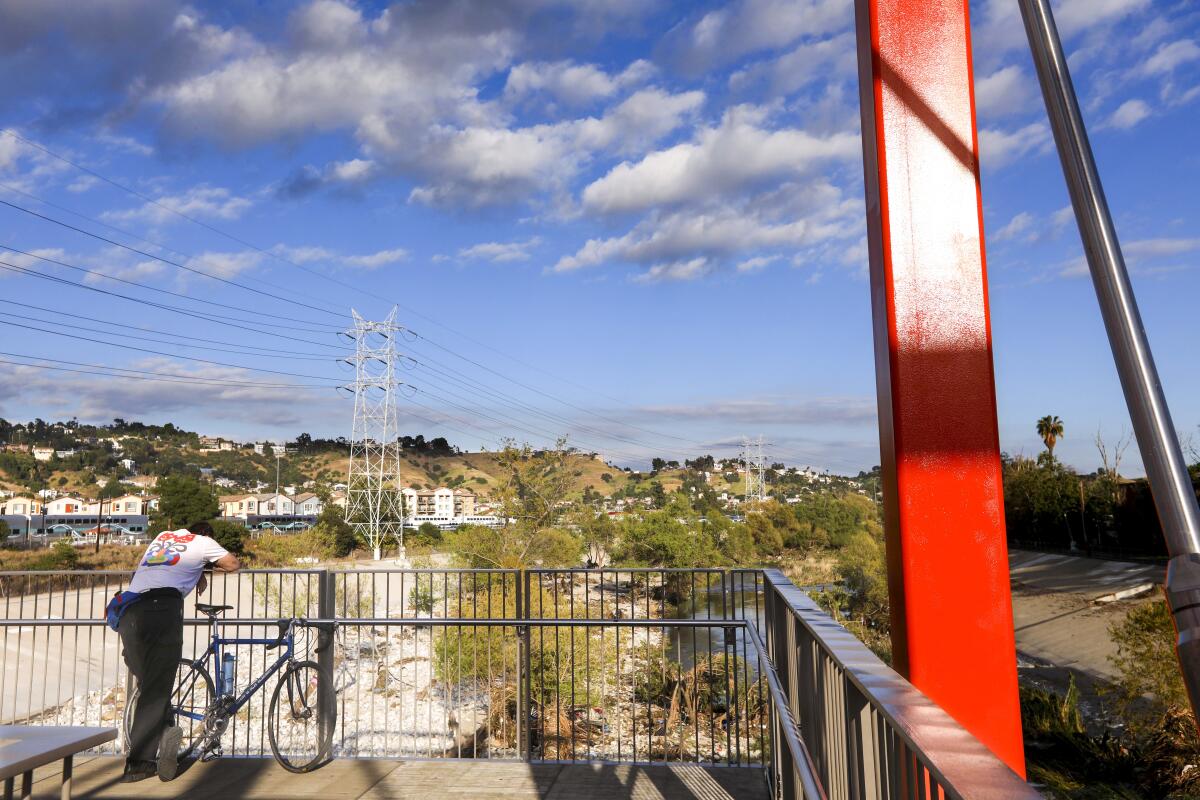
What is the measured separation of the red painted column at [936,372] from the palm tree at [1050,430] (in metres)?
72.3

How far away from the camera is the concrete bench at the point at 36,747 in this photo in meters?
2.98

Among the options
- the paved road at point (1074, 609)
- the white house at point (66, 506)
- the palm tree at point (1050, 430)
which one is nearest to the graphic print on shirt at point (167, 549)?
the paved road at point (1074, 609)

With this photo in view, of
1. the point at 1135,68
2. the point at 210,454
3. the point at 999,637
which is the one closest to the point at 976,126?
the point at 999,637

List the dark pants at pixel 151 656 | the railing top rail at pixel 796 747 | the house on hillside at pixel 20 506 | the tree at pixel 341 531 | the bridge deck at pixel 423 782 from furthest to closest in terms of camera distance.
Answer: the house on hillside at pixel 20 506
the tree at pixel 341 531
the dark pants at pixel 151 656
the bridge deck at pixel 423 782
the railing top rail at pixel 796 747

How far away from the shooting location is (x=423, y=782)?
5.01 meters

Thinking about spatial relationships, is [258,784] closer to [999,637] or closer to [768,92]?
[999,637]

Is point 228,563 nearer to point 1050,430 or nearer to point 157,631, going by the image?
point 157,631

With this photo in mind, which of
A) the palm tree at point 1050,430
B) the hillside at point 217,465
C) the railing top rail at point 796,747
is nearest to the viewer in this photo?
the railing top rail at point 796,747

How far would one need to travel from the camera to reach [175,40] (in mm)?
29844

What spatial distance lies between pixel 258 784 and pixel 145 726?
Result: 714 mm

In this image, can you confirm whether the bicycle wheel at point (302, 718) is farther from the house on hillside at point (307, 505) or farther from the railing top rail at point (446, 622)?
the house on hillside at point (307, 505)

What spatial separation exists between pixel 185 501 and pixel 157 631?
5400cm

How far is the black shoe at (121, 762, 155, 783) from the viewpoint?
4.95 meters

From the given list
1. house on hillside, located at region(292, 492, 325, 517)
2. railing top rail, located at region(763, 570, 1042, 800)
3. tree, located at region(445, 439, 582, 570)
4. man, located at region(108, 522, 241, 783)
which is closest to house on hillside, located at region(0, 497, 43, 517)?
house on hillside, located at region(292, 492, 325, 517)
